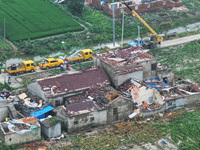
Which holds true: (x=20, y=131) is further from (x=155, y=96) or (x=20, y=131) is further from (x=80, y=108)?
(x=155, y=96)

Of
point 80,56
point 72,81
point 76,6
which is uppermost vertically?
point 76,6

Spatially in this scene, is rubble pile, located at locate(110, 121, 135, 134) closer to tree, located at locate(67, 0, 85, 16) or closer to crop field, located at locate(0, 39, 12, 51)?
crop field, located at locate(0, 39, 12, 51)

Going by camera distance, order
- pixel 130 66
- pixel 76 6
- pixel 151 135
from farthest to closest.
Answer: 1. pixel 76 6
2. pixel 130 66
3. pixel 151 135

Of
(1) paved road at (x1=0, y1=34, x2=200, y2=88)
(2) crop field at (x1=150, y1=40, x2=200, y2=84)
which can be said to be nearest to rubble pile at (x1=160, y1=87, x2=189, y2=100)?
(2) crop field at (x1=150, y1=40, x2=200, y2=84)

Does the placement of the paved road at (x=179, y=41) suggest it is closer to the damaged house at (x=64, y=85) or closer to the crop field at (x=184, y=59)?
the crop field at (x=184, y=59)

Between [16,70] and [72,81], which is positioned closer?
[72,81]

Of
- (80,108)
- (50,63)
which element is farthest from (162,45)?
(80,108)
